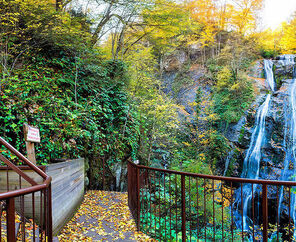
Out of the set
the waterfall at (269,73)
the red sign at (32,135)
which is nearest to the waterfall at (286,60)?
the waterfall at (269,73)

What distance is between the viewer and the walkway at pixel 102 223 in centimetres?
349

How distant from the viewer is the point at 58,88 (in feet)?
20.0

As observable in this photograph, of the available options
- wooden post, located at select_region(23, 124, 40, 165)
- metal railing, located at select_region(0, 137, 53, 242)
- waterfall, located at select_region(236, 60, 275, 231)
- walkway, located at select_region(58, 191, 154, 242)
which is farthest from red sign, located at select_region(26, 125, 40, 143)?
waterfall, located at select_region(236, 60, 275, 231)

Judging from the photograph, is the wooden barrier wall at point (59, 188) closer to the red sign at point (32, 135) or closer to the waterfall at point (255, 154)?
the red sign at point (32, 135)

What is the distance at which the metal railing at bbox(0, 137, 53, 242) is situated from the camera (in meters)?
1.35

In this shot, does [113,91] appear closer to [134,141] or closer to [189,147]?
[134,141]

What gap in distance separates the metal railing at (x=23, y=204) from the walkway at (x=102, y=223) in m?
0.74

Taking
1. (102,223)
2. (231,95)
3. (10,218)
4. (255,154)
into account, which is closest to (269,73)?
(231,95)

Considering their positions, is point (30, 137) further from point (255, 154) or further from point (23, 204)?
point (255, 154)

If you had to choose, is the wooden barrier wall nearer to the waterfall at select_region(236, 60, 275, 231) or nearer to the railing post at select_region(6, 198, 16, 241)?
the railing post at select_region(6, 198, 16, 241)

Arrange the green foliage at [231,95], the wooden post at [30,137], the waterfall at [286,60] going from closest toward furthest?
1. the wooden post at [30,137]
2. the green foliage at [231,95]
3. the waterfall at [286,60]

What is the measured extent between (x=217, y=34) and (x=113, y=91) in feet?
57.5

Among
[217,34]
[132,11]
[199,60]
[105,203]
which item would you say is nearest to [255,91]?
[199,60]

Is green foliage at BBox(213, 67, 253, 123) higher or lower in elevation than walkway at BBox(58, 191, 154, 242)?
higher
